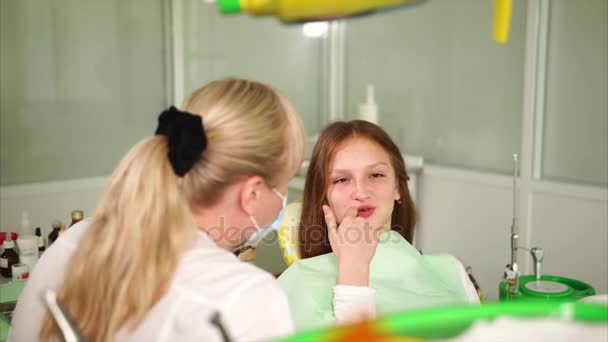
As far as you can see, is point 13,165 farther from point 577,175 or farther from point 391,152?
point 577,175

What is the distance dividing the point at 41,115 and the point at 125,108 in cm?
31

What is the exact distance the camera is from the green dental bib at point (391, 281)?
1515mm

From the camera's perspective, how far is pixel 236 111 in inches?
37.4

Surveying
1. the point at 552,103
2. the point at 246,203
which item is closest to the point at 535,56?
the point at 552,103

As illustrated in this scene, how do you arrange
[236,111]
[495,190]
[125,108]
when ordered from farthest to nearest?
[125,108] < [495,190] < [236,111]

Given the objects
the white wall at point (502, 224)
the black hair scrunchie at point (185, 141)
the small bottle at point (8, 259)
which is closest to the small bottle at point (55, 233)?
the small bottle at point (8, 259)

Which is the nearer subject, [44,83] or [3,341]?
[3,341]

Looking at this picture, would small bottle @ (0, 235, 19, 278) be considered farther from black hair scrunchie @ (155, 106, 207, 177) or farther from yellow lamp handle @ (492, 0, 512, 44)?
yellow lamp handle @ (492, 0, 512, 44)

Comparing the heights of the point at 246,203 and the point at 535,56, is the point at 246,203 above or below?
below

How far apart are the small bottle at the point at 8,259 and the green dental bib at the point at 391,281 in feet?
2.76

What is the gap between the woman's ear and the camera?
100 cm

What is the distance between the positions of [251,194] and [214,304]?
0.80ft
